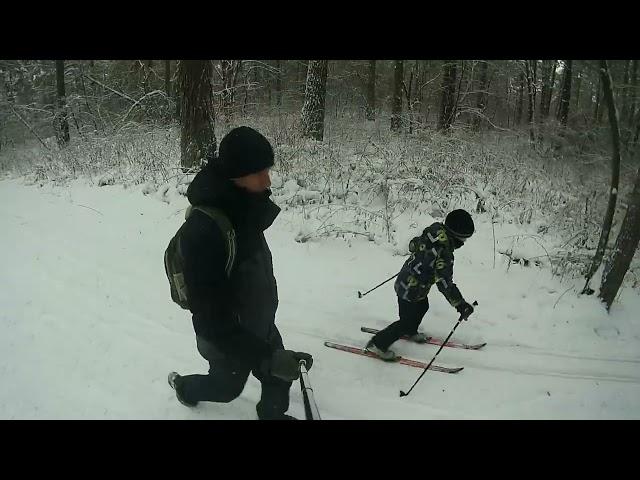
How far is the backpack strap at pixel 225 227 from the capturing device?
221 centimetres

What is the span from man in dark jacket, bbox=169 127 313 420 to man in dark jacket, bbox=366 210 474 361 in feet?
5.69

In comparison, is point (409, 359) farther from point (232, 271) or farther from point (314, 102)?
point (314, 102)

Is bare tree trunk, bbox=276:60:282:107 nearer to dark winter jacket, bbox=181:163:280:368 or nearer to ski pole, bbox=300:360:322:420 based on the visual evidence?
dark winter jacket, bbox=181:163:280:368

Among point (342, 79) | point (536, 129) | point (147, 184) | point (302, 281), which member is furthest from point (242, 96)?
point (302, 281)

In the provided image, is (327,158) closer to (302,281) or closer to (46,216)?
(302,281)

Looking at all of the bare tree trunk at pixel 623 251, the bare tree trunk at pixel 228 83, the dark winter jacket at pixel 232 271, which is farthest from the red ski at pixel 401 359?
the bare tree trunk at pixel 228 83

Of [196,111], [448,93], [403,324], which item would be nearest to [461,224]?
[403,324]

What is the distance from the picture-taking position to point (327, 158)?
8.69 metres

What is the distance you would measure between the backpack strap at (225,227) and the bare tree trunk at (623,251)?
4600 mm

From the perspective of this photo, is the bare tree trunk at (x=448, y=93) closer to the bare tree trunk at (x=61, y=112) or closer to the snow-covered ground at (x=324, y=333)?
the snow-covered ground at (x=324, y=333)

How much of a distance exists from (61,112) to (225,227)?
18.5m

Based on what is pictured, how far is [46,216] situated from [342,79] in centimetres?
1532

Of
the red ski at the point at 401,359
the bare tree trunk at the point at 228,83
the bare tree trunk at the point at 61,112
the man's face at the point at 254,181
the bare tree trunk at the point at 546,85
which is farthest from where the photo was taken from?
the bare tree trunk at the point at 546,85

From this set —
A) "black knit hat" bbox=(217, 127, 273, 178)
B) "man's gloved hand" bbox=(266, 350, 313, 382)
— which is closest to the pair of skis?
"man's gloved hand" bbox=(266, 350, 313, 382)
